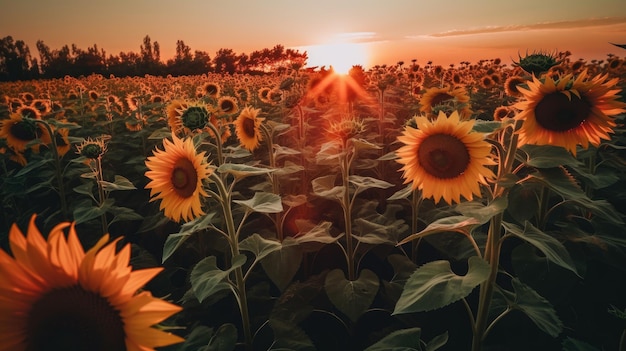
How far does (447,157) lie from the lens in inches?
73.2

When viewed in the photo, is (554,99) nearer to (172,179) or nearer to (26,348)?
(172,179)

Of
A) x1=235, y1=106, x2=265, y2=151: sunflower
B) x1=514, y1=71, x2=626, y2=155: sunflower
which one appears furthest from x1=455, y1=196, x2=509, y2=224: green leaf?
x1=235, y1=106, x2=265, y2=151: sunflower

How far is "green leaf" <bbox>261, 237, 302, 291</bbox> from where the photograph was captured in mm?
2023

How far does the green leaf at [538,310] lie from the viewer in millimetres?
1271

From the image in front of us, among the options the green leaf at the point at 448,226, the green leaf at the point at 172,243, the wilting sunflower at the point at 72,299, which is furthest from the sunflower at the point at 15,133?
the green leaf at the point at 448,226

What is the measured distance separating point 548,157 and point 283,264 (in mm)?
1375

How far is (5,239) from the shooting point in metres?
3.23

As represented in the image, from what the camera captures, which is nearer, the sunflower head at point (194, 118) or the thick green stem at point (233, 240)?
the thick green stem at point (233, 240)

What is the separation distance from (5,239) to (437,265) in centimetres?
366

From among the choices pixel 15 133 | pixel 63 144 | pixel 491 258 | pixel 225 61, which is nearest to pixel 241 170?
pixel 491 258

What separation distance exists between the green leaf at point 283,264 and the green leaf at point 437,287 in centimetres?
87

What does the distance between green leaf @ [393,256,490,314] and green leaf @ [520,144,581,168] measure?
466 mm

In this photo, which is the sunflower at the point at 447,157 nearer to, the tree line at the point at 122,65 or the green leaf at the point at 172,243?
the green leaf at the point at 172,243

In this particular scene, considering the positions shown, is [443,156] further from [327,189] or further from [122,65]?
[122,65]
